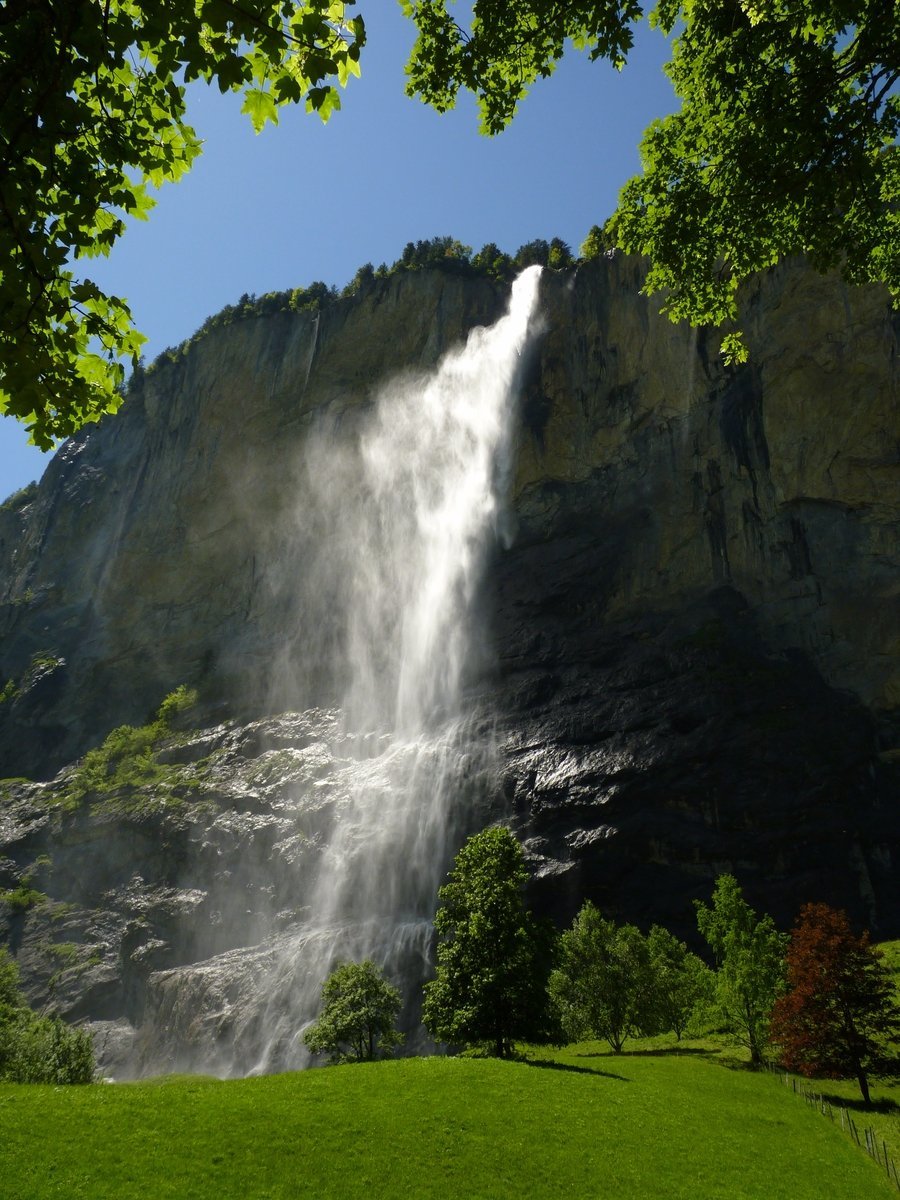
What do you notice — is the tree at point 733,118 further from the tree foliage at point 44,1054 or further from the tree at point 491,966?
the tree foliage at point 44,1054

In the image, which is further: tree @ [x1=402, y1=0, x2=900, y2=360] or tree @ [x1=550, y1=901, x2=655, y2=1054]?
tree @ [x1=550, y1=901, x2=655, y2=1054]

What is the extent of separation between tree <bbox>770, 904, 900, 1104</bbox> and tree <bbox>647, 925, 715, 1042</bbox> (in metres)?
6.22

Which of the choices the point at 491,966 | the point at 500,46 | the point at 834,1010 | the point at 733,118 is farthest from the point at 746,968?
the point at 500,46

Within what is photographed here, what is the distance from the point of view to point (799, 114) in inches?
320

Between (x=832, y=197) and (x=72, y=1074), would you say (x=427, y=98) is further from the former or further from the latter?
(x=72, y=1074)

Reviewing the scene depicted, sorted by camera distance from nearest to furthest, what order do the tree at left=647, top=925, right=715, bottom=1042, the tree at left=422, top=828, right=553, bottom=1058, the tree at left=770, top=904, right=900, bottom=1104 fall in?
1. the tree at left=422, top=828, right=553, bottom=1058
2. the tree at left=770, top=904, right=900, bottom=1104
3. the tree at left=647, top=925, right=715, bottom=1042

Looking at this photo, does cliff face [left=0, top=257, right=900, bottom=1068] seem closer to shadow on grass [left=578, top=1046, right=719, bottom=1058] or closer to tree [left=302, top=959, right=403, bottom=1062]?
shadow on grass [left=578, top=1046, right=719, bottom=1058]

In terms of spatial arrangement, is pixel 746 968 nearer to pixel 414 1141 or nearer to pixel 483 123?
pixel 414 1141

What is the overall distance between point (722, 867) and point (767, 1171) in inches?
1146

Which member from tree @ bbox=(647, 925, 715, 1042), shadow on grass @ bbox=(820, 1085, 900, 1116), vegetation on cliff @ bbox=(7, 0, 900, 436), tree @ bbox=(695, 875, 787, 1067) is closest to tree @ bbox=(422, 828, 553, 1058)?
tree @ bbox=(695, 875, 787, 1067)

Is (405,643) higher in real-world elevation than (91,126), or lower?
higher

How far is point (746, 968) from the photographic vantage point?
2930cm

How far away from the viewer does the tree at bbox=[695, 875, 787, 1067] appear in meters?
29.0

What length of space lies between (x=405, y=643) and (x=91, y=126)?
188 ft
